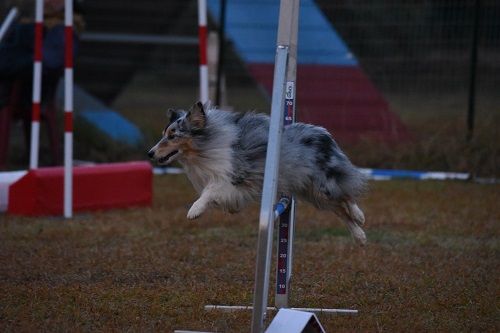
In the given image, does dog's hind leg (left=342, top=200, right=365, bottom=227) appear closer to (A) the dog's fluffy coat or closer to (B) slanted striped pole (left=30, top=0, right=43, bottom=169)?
(A) the dog's fluffy coat

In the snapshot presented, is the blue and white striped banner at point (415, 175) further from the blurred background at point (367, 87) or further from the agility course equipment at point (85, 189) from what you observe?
the agility course equipment at point (85, 189)

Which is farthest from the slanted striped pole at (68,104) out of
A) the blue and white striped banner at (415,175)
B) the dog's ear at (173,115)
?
the blue and white striped banner at (415,175)

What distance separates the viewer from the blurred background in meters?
11.4

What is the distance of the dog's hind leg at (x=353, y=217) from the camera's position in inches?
208

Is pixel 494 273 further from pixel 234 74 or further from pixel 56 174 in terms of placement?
pixel 234 74

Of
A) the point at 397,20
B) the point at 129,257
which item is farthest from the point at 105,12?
the point at 129,257

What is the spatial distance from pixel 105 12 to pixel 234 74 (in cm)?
217

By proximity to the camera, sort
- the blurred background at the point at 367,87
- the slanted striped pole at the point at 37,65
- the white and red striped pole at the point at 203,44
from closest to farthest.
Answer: the slanted striped pole at the point at 37,65, the white and red striped pole at the point at 203,44, the blurred background at the point at 367,87

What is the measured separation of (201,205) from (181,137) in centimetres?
41

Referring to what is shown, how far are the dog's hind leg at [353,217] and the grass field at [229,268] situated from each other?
0.38m

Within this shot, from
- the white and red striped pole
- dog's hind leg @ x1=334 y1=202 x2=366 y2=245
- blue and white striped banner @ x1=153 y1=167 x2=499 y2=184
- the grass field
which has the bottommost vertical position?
the grass field

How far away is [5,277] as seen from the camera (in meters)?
5.89

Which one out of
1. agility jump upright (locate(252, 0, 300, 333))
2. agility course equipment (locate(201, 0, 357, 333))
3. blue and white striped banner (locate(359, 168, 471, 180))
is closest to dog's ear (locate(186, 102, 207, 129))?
agility course equipment (locate(201, 0, 357, 333))

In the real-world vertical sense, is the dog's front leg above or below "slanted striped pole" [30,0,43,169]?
below
